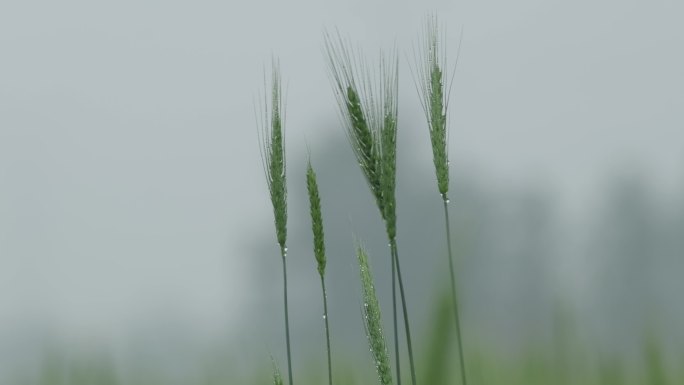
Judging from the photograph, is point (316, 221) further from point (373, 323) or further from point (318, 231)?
point (373, 323)

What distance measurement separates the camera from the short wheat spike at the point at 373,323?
47.8 inches

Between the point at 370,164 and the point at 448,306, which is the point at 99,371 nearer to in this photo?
the point at 370,164

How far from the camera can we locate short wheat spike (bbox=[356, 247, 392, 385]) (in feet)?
3.99

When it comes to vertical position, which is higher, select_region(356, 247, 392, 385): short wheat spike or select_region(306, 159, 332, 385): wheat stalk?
select_region(306, 159, 332, 385): wheat stalk

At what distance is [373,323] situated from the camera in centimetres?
127

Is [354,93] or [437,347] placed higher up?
[354,93]

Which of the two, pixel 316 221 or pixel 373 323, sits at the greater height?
pixel 316 221

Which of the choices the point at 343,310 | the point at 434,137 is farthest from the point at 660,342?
the point at 343,310

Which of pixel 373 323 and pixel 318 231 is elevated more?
pixel 318 231

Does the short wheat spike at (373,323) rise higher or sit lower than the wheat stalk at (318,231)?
lower

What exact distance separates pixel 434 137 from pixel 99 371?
3.14ft

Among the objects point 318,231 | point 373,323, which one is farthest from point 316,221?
point 373,323

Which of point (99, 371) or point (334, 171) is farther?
point (334, 171)

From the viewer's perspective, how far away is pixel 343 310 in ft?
64.6
